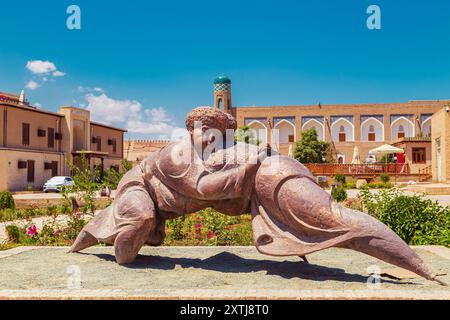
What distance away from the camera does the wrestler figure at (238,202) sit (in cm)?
391

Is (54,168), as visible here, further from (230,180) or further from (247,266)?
(230,180)

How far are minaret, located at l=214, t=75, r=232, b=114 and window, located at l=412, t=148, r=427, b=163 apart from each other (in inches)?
830

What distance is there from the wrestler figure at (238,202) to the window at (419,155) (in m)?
30.8

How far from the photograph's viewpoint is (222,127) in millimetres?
4656

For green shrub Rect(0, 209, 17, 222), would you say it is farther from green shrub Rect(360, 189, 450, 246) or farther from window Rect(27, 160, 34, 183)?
window Rect(27, 160, 34, 183)

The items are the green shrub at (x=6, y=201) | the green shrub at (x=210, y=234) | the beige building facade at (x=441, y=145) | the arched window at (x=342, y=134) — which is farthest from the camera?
the arched window at (x=342, y=134)

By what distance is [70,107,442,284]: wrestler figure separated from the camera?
3.91 meters

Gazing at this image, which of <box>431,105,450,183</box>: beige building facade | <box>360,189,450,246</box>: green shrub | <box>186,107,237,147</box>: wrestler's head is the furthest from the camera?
<box>431,105,450,183</box>: beige building facade

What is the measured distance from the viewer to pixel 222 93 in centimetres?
4825

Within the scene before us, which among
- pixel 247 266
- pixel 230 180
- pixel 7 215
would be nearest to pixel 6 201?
pixel 7 215

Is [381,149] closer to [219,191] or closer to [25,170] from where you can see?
[25,170]

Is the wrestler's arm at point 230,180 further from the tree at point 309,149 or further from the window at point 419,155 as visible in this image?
the tree at point 309,149

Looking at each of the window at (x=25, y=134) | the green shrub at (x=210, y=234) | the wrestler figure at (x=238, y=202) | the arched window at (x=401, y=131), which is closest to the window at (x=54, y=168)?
the window at (x=25, y=134)

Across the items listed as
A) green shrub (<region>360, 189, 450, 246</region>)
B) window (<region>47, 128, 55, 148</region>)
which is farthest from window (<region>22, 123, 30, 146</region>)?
green shrub (<region>360, 189, 450, 246</region>)
